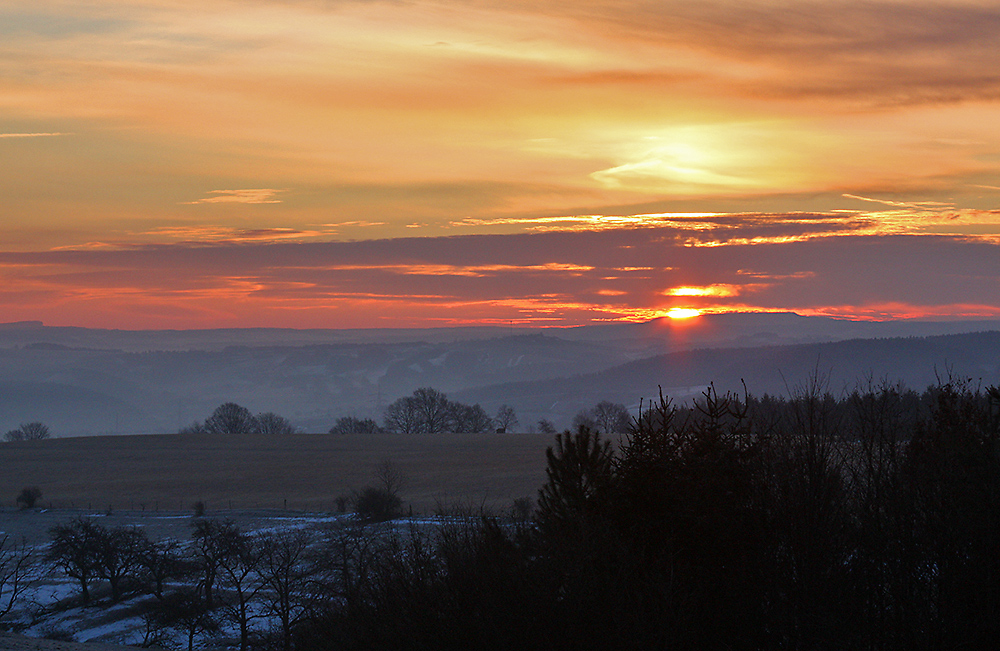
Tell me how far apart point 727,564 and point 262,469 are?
73.0 m

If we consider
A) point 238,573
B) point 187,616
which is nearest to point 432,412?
point 238,573

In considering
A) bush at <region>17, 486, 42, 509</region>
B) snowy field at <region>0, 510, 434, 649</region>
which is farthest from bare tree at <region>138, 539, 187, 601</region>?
bush at <region>17, 486, 42, 509</region>

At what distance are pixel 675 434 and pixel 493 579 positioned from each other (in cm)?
461

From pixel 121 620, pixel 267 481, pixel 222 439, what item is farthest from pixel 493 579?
pixel 222 439

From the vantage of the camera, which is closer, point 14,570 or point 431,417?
point 14,570

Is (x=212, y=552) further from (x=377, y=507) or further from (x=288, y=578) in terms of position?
(x=377, y=507)

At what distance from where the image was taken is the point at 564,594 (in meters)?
13.9

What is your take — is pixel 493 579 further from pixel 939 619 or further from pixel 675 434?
pixel 939 619

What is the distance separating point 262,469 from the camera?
82000 millimetres

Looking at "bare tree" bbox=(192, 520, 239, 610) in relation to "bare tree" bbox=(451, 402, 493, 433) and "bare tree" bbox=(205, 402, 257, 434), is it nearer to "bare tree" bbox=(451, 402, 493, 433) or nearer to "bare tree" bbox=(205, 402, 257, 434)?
"bare tree" bbox=(451, 402, 493, 433)

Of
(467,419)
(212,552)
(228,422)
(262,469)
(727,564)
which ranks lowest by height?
(262,469)

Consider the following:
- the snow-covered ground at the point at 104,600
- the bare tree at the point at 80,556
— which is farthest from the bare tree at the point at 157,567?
the bare tree at the point at 80,556

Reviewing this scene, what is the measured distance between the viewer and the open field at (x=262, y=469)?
64.5 m

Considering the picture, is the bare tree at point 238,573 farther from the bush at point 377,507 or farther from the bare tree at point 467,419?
the bare tree at point 467,419
